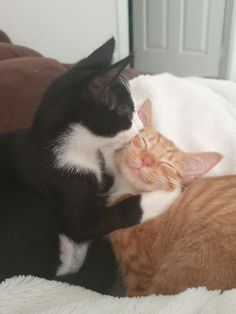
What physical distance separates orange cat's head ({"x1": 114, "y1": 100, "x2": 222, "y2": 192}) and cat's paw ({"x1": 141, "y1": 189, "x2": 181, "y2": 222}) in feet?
0.07

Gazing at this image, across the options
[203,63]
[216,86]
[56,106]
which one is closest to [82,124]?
[56,106]

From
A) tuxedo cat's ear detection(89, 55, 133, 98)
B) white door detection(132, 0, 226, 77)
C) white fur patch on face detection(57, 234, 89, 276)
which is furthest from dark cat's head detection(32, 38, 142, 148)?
white door detection(132, 0, 226, 77)

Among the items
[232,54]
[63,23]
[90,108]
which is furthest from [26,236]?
[232,54]

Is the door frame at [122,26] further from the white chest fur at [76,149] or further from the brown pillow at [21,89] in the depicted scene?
the white chest fur at [76,149]

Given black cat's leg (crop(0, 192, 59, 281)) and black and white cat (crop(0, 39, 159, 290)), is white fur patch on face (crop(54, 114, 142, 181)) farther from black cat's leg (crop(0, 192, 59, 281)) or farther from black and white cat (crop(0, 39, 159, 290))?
black cat's leg (crop(0, 192, 59, 281))

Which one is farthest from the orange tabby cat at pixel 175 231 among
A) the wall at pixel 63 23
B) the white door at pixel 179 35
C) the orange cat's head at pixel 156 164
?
the white door at pixel 179 35

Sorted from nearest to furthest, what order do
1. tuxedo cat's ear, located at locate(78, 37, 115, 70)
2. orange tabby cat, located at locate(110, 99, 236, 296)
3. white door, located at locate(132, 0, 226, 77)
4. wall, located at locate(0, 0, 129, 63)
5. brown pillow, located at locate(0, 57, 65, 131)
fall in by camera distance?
orange tabby cat, located at locate(110, 99, 236, 296) → tuxedo cat's ear, located at locate(78, 37, 115, 70) → brown pillow, located at locate(0, 57, 65, 131) → wall, located at locate(0, 0, 129, 63) → white door, located at locate(132, 0, 226, 77)

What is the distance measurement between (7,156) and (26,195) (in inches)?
4.7

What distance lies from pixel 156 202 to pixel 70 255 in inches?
10.6

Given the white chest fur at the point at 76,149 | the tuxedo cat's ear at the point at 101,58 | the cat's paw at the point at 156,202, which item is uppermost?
the tuxedo cat's ear at the point at 101,58

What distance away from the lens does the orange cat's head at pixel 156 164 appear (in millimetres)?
959

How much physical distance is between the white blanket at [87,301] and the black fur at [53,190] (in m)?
0.12

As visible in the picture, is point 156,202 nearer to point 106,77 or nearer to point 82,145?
point 82,145

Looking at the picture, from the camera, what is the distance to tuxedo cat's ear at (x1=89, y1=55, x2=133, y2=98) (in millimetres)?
719
